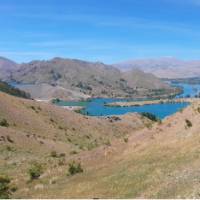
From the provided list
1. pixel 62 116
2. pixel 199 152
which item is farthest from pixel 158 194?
pixel 62 116

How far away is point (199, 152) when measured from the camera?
25.7 m

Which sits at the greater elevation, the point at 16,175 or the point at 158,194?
the point at 158,194

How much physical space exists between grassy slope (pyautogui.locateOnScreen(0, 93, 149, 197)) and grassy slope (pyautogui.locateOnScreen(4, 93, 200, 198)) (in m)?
0.83

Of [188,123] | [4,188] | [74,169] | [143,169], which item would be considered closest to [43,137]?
[74,169]

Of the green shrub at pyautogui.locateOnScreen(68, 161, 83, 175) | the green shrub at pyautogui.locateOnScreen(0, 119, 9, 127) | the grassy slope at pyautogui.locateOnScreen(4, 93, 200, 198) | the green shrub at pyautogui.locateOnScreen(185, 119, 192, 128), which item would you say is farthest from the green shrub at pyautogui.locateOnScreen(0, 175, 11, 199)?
the green shrub at pyautogui.locateOnScreen(0, 119, 9, 127)

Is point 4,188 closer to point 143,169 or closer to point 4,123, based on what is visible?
point 143,169

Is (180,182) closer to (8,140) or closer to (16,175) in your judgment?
(16,175)

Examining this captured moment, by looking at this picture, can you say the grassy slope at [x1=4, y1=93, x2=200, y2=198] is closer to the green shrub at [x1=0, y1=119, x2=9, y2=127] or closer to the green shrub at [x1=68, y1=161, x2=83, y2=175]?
the green shrub at [x1=68, y1=161, x2=83, y2=175]

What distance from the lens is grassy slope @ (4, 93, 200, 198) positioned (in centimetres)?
2178

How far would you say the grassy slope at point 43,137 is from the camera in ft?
121

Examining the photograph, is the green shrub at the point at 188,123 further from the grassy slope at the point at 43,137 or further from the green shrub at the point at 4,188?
the green shrub at the point at 4,188

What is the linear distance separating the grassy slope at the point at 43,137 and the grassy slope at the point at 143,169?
833mm

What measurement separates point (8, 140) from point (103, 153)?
31.4 metres

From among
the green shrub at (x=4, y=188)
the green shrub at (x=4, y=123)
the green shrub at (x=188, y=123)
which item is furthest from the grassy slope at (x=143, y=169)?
the green shrub at (x=4, y=123)
